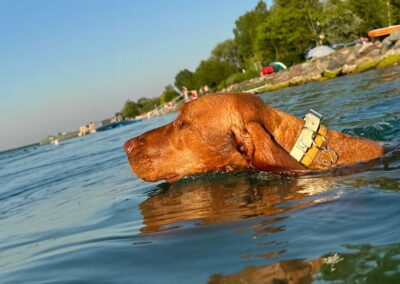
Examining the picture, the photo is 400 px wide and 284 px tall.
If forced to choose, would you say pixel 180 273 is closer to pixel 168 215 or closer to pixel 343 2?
A: pixel 168 215

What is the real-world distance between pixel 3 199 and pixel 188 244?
691 centimetres

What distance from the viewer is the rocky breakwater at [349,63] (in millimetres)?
26875

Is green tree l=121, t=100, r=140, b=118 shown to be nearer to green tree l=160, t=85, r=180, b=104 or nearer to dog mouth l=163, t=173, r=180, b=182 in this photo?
green tree l=160, t=85, r=180, b=104

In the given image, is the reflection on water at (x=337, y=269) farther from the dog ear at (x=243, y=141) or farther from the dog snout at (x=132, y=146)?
the dog snout at (x=132, y=146)

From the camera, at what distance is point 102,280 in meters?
2.57

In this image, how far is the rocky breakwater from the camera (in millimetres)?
26875

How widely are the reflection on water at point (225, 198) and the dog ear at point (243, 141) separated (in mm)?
390

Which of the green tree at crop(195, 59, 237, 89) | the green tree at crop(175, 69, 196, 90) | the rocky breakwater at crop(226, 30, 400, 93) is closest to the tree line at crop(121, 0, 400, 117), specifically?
the green tree at crop(195, 59, 237, 89)

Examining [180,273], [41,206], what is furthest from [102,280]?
[41,206]

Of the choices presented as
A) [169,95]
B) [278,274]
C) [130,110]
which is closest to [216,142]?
[278,274]

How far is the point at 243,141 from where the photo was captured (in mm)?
4648

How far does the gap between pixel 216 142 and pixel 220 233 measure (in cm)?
194

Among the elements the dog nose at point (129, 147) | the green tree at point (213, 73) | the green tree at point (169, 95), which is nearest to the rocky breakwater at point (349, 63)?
the dog nose at point (129, 147)

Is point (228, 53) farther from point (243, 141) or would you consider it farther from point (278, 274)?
point (278, 274)
